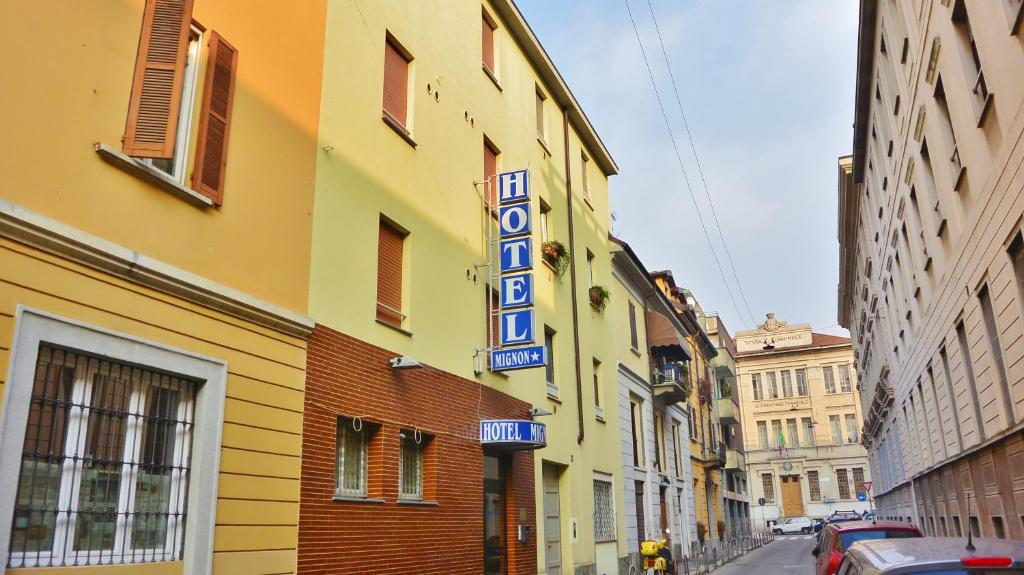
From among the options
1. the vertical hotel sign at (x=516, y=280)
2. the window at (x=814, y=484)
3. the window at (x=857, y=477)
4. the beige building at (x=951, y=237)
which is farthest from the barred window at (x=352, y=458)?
the window at (x=857, y=477)

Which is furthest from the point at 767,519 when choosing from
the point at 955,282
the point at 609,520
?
the point at 955,282

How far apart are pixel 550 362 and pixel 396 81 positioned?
7.66 metres

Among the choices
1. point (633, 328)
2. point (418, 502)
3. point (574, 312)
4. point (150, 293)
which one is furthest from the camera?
point (633, 328)

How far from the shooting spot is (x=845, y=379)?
221 ft

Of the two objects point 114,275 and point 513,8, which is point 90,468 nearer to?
point 114,275

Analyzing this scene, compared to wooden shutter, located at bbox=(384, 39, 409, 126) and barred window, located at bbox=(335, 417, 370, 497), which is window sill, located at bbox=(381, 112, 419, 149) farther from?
barred window, located at bbox=(335, 417, 370, 497)

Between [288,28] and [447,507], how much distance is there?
7.18 metres

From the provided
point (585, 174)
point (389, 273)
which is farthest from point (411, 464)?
point (585, 174)

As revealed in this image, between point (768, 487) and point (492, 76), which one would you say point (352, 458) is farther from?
point (768, 487)

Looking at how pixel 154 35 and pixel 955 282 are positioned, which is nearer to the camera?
pixel 154 35

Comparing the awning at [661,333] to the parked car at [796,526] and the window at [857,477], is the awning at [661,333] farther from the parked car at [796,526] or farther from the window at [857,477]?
the window at [857,477]

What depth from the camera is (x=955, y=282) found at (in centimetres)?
1418

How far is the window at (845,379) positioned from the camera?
219 feet

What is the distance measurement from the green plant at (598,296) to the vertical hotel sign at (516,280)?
7007mm
